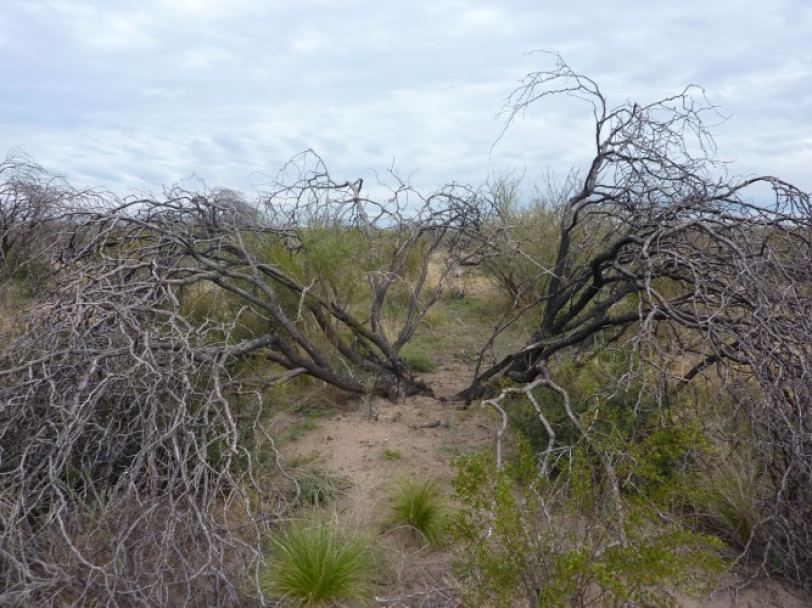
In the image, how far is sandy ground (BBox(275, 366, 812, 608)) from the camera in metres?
3.96

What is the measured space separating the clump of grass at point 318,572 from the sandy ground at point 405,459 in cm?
19

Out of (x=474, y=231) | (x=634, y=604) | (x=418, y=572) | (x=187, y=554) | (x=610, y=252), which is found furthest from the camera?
(x=474, y=231)

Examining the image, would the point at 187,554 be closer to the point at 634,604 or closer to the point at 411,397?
the point at 634,604

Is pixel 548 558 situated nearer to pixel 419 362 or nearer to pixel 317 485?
pixel 317 485

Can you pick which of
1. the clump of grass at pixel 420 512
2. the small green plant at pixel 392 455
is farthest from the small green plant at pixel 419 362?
the clump of grass at pixel 420 512

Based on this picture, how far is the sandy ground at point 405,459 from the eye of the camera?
396 centimetres

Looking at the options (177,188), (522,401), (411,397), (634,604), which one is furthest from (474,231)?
(634,604)

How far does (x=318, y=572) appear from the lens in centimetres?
379

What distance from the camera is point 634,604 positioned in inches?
138

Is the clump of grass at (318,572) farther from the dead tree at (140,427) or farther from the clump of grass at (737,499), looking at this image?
the clump of grass at (737,499)

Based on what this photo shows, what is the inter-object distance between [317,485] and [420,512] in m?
0.86

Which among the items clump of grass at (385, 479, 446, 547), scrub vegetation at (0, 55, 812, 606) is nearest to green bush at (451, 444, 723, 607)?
scrub vegetation at (0, 55, 812, 606)

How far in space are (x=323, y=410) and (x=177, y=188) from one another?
8.54ft

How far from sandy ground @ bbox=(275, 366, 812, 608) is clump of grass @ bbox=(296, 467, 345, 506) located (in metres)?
0.08
